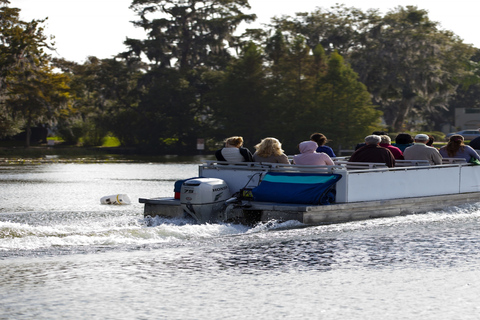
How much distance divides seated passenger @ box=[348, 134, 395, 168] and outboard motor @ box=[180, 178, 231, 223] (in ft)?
10.9

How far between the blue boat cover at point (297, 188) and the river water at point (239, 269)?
1.94 feet

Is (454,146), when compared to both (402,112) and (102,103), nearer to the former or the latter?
(102,103)

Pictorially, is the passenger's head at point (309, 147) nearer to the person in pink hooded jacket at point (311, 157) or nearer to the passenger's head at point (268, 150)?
the person in pink hooded jacket at point (311, 157)

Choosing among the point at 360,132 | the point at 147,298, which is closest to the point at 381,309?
the point at 147,298

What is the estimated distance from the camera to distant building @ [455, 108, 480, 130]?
302 ft

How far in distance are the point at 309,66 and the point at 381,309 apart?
63765mm

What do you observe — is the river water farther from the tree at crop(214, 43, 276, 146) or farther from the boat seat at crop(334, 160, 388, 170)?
the tree at crop(214, 43, 276, 146)

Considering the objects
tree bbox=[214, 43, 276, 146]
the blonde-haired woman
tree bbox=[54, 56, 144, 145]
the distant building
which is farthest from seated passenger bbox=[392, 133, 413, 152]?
the distant building

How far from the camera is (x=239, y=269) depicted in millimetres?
9086

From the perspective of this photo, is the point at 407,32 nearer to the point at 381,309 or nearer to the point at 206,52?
the point at 206,52

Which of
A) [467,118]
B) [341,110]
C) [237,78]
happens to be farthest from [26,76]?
[467,118]

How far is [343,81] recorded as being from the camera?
2650 inches

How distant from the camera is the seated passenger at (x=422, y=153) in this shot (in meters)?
15.9

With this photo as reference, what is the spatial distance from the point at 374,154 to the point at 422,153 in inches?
65.1
